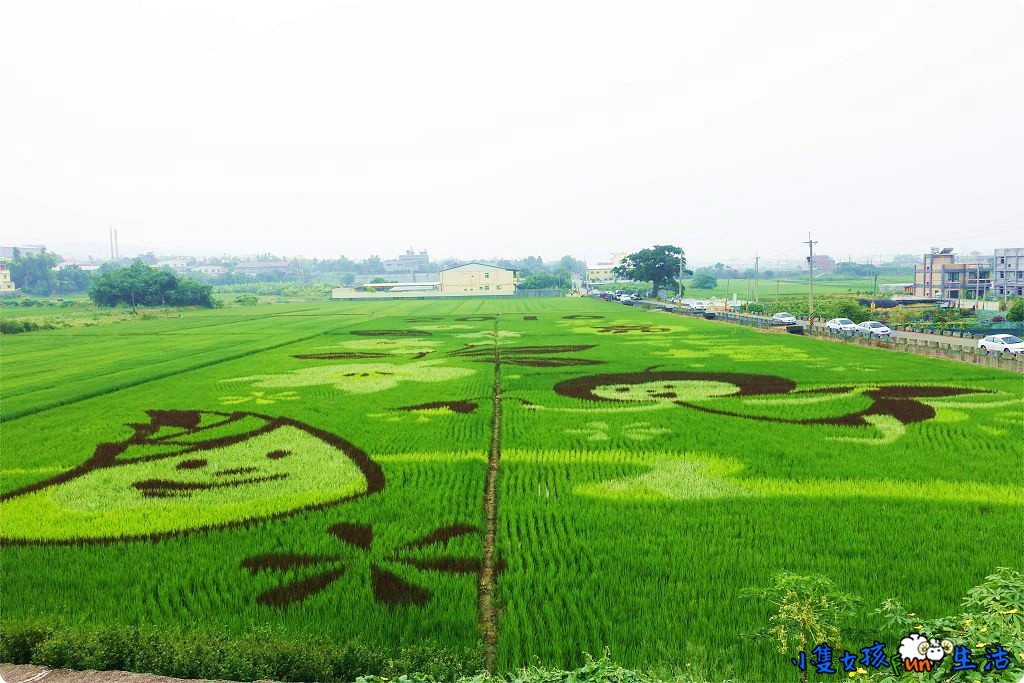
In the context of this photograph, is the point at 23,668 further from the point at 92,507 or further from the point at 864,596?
the point at 864,596

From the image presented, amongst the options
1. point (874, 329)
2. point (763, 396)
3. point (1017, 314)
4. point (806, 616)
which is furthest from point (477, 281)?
point (806, 616)

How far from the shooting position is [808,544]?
36.2 feet

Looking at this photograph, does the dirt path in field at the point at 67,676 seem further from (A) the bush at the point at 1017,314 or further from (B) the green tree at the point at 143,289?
(B) the green tree at the point at 143,289

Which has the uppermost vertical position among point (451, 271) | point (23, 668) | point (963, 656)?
point (451, 271)

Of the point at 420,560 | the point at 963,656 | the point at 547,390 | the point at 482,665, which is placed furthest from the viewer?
the point at 547,390

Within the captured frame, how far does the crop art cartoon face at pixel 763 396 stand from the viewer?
2100cm

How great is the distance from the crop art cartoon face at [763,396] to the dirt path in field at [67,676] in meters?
17.8

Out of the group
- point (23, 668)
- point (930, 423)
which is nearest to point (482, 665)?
point (23, 668)

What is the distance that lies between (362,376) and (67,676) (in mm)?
23741

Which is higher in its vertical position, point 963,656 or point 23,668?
point 963,656

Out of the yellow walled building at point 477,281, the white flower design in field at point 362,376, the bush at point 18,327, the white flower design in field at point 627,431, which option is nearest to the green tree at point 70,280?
the yellow walled building at point 477,281

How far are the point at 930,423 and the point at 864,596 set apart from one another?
12716 millimetres

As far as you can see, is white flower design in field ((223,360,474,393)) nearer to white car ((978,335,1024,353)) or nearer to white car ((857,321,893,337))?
white car ((978,335,1024,353))

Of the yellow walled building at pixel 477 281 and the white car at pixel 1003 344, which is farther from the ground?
the yellow walled building at pixel 477 281
